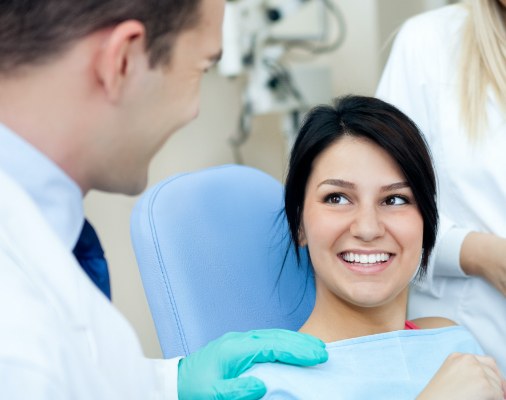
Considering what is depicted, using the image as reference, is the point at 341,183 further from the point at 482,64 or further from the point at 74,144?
the point at 74,144

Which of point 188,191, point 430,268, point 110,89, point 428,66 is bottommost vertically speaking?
point 430,268

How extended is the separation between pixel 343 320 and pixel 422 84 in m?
0.51

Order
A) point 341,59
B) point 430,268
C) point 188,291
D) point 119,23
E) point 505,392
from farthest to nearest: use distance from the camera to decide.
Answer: point 341,59, point 430,268, point 188,291, point 505,392, point 119,23

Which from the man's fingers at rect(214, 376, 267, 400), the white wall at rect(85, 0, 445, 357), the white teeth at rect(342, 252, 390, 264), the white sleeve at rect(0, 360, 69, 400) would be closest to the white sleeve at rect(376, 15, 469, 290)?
the white teeth at rect(342, 252, 390, 264)

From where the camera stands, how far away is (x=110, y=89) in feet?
2.81

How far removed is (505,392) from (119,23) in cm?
92

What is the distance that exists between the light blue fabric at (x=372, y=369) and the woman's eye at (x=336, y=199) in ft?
0.77

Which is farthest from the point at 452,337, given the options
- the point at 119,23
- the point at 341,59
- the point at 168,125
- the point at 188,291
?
the point at 341,59

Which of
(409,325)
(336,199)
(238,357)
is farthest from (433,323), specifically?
(238,357)

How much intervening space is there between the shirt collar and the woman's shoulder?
85 cm

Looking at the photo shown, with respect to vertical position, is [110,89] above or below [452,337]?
above

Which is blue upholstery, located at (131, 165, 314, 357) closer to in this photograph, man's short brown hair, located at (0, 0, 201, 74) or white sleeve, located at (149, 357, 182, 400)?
white sleeve, located at (149, 357, 182, 400)

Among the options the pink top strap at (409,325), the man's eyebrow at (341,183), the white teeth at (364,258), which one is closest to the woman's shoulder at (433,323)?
the pink top strap at (409,325)

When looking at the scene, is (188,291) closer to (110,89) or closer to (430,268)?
(430,268)
